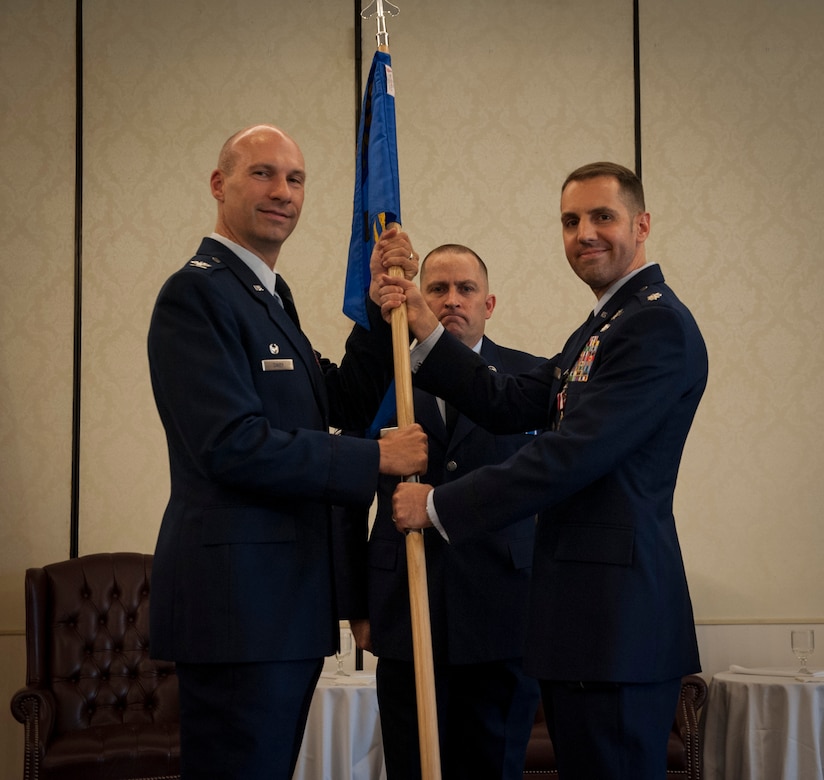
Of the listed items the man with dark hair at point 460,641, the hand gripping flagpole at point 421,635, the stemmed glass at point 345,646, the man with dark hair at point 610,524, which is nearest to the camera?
the man with dark hair at point 610,524

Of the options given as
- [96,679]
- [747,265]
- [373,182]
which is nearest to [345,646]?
[96,679]

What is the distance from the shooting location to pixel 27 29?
5.07 m

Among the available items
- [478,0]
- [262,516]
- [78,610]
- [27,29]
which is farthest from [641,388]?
[27,29]

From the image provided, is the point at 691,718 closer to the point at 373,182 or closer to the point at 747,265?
the point at 747,265

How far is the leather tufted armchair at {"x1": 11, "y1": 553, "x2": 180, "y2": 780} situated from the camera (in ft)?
13.0

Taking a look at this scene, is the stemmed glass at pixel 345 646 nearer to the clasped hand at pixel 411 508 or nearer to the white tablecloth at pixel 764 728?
the clasped hand at pixel 411 508

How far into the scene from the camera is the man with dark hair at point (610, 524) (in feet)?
6.82

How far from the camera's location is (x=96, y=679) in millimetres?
4383

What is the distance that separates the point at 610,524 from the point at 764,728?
261cm

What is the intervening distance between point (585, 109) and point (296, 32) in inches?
56.2

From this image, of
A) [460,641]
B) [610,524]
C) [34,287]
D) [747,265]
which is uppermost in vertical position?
[747,265]

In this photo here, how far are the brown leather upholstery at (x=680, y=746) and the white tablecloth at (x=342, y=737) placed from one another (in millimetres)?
570

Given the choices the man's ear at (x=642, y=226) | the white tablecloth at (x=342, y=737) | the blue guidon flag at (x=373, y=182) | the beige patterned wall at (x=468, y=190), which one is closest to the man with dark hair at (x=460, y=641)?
the blue guidon flag at (x=373, y=182)

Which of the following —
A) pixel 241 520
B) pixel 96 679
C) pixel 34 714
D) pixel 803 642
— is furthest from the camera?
pixel 96 679
